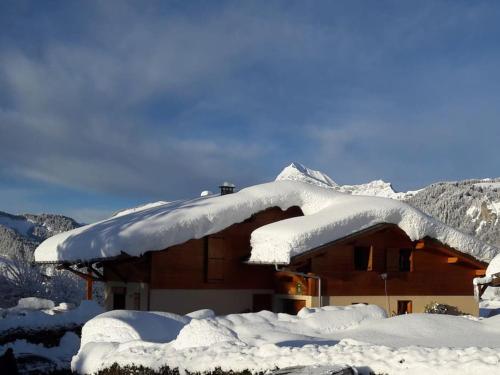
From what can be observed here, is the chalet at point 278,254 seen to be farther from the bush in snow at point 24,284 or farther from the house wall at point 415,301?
the bush in snow at point 24,284

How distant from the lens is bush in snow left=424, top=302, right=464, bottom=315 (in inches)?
899

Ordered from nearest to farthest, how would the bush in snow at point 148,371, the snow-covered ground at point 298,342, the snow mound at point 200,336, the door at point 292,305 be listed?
the snow-covered ground at point 298,342 → the bush in snow at point 148,371 → the snow mound at point 200,336 → the door at point 292,305

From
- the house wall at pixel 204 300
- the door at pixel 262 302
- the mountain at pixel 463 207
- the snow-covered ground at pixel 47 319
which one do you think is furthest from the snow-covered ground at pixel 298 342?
A: the mountain at pixel 463 207

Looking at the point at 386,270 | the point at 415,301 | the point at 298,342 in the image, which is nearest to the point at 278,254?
the point at 386,270

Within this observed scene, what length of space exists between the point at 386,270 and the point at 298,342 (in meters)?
12.9

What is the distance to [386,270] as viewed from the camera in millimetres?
22922

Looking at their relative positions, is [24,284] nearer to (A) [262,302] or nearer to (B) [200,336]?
(A) [262,302]

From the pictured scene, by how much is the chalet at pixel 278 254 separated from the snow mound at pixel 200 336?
31.5 feet

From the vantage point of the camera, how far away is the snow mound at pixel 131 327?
12.1 meters

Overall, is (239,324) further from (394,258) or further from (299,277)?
(394,258)

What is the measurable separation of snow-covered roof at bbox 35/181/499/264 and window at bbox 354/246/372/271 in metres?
1.44

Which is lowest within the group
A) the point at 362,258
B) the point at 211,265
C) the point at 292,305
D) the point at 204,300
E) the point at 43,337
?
the point at 43,337

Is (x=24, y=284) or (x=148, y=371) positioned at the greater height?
(x=24, y=284)

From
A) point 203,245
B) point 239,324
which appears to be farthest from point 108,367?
point 203,245
